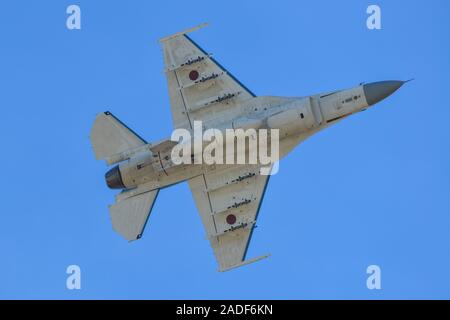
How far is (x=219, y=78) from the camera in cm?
5684

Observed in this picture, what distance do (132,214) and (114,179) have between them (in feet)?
7.65

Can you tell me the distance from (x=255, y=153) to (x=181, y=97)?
5368mm

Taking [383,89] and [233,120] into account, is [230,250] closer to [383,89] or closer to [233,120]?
[233,120]

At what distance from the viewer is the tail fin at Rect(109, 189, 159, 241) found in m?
57.0

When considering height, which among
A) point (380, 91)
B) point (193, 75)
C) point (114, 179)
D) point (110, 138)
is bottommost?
point (114, 179)

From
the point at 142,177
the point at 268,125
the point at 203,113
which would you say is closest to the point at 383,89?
the point at 268,125

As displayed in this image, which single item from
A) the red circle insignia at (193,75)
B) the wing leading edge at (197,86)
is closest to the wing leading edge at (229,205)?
the wing leading edge at (197,86)

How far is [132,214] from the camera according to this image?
57.1m

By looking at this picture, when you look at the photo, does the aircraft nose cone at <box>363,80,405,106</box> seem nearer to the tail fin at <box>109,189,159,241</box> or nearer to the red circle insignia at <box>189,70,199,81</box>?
the red circle insignia at <box>189,70,199,81</box>

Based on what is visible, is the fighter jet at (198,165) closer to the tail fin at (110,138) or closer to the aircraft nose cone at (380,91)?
the tail fin at (110,138)

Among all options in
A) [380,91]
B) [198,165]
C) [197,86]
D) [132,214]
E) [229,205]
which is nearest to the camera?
[380,91]

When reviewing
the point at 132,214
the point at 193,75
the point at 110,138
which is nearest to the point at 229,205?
the point at 132,214

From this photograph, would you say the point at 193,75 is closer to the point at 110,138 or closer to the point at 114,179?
the point at 110,138

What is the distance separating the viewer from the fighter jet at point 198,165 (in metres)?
56.0
